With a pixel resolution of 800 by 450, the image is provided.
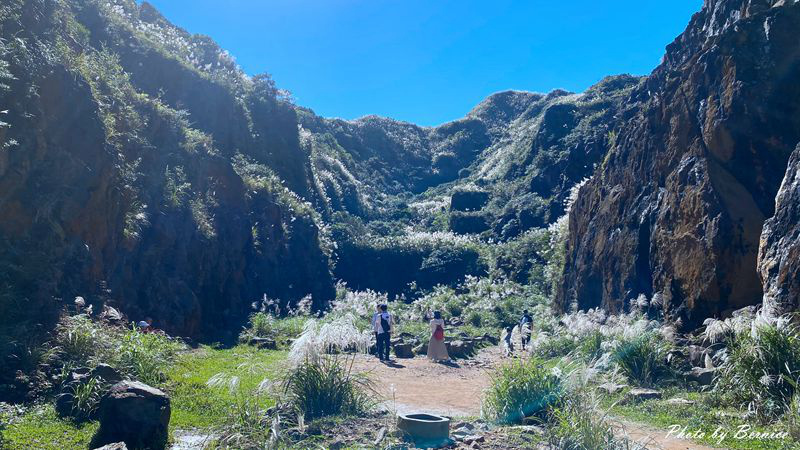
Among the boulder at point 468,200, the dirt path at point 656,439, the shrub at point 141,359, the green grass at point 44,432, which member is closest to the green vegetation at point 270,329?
the shrub at point 141,359

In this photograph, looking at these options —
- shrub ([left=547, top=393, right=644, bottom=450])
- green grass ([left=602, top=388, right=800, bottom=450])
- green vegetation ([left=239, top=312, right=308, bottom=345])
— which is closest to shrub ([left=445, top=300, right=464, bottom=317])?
green vegetation ([left=239, top=312, right=308, bottom=345])

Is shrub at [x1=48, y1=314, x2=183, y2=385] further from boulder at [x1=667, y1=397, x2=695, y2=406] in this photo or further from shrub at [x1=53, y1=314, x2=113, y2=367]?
boulder at [x1=667, y1=397, x2=695, y2=406]

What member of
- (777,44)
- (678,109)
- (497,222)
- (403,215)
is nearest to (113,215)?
(678,109)

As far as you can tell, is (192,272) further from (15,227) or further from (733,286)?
(733,286)

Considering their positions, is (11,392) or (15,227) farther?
(15,227)

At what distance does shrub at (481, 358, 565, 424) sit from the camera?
705 cm

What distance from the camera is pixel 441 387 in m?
11.1

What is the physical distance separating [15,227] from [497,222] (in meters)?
36.1

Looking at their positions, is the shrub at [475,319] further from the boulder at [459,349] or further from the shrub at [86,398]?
the shrub at [86,398]

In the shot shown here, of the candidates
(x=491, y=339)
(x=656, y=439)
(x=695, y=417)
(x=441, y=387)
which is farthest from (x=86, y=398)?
(x=491, y=339)

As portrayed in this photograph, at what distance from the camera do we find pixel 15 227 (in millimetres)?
9539

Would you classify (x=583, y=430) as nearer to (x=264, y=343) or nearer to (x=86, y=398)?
(x=86, y=398)

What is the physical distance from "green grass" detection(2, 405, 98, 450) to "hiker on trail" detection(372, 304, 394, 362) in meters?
7.76

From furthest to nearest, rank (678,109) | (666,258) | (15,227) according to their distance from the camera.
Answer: (678,109)
(666,258)
(15,227)
